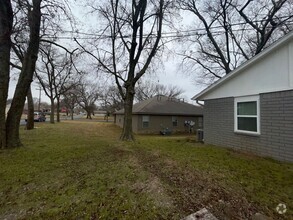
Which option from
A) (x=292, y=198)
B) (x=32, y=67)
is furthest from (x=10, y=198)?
(x=32, y=67)

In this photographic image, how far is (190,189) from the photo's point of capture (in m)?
3.72

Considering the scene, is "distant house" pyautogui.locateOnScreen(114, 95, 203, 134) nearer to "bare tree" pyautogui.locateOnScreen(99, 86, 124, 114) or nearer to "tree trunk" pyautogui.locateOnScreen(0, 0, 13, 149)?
"tree trunk" pyautogui.locateOnScreen(0, 0, 13, 149)

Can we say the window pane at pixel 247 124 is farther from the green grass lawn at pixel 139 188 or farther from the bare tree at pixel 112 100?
the bare tree at pixel 112 100

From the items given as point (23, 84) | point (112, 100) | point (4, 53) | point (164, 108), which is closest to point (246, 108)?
point (23, 84)

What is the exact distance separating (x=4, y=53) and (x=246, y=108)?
9.55 meters

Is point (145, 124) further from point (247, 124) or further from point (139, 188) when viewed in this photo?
point (139, 188)

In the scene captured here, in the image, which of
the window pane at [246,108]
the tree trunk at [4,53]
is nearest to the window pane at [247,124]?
the window pane at [246,108]

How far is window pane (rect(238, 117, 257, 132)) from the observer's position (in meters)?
7.37

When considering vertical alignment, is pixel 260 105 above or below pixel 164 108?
below

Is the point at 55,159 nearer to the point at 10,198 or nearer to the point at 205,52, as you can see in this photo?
the point at 10,198

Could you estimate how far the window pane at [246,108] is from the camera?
24.4 feet

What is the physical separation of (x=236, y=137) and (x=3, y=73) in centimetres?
954

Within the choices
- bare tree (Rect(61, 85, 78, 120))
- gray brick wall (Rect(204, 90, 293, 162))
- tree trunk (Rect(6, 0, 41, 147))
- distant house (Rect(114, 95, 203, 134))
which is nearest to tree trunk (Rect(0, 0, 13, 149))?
tree trunk (Rect(6, 0, 41, 147))

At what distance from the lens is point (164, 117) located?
68.5ft
